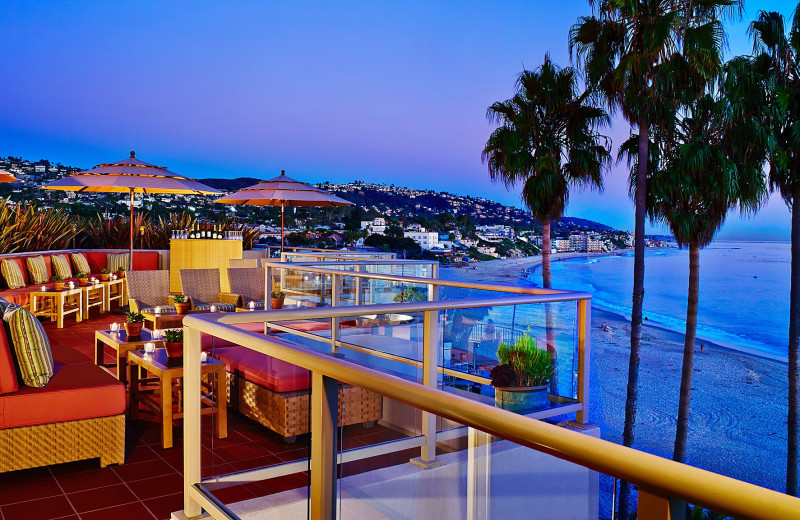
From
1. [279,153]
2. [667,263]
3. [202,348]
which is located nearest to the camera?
[202,348]

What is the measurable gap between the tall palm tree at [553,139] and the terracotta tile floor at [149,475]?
621 inches

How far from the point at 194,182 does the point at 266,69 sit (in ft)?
56.5

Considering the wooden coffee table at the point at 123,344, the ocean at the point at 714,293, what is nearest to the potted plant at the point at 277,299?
the wooden coffee table at the point at 123,344

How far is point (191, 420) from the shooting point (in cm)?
229

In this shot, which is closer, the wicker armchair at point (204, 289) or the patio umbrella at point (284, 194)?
the wicker armchair at point (204, 289)

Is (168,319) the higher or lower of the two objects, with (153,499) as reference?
higher

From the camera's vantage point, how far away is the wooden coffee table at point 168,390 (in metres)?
2.35

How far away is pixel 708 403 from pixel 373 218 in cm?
1463

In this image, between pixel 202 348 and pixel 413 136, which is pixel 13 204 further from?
pixel 413 136

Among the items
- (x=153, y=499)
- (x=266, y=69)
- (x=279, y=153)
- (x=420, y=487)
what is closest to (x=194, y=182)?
(x=153, y=499)

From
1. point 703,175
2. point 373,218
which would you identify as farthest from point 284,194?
point 373,218

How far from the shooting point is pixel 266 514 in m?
1.91

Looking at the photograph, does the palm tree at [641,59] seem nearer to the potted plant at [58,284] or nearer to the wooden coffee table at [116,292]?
the wooden coffee table at [116,292]

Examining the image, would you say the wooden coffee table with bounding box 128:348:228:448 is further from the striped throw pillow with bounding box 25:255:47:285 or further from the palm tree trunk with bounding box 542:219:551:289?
the palm tree trunk with bounding box 542:219:551:289
